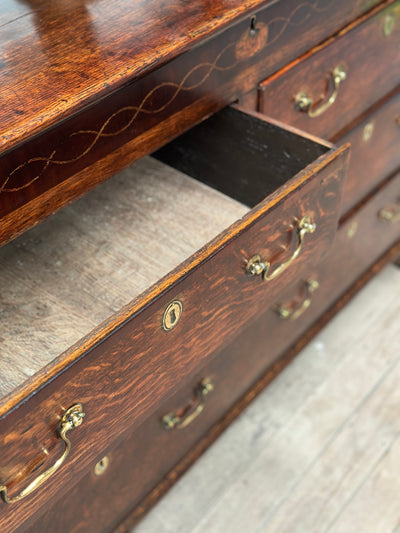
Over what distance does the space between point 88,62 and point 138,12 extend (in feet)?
0.37

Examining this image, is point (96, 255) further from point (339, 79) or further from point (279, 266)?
point (339, 79)

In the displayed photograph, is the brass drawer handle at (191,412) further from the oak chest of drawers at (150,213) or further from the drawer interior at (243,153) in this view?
the drawer interior at (243,153)

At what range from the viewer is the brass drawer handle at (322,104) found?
91cm

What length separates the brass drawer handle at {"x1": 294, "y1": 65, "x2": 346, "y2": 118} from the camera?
0.91 metres

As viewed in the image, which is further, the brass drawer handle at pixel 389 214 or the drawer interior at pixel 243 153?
the brass drawer handle at pixel 389 214

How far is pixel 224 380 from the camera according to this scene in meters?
1.02

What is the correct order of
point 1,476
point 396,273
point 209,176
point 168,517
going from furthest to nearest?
1. point 396,273
2. point 168,517
3. point 209,176
4. point 1,476

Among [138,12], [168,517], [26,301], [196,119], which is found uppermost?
[138,12]

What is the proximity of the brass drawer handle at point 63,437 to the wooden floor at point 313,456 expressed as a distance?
0.55 metres

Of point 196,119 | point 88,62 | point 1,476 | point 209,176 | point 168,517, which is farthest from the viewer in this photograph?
point 168,517

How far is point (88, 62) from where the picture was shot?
650 mm

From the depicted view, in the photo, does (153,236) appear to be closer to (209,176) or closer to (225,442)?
(209,176)

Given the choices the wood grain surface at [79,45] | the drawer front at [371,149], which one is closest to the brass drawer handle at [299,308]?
the drawer front at [371,149]

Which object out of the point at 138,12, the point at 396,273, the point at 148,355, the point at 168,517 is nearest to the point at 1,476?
the point at 148,355
